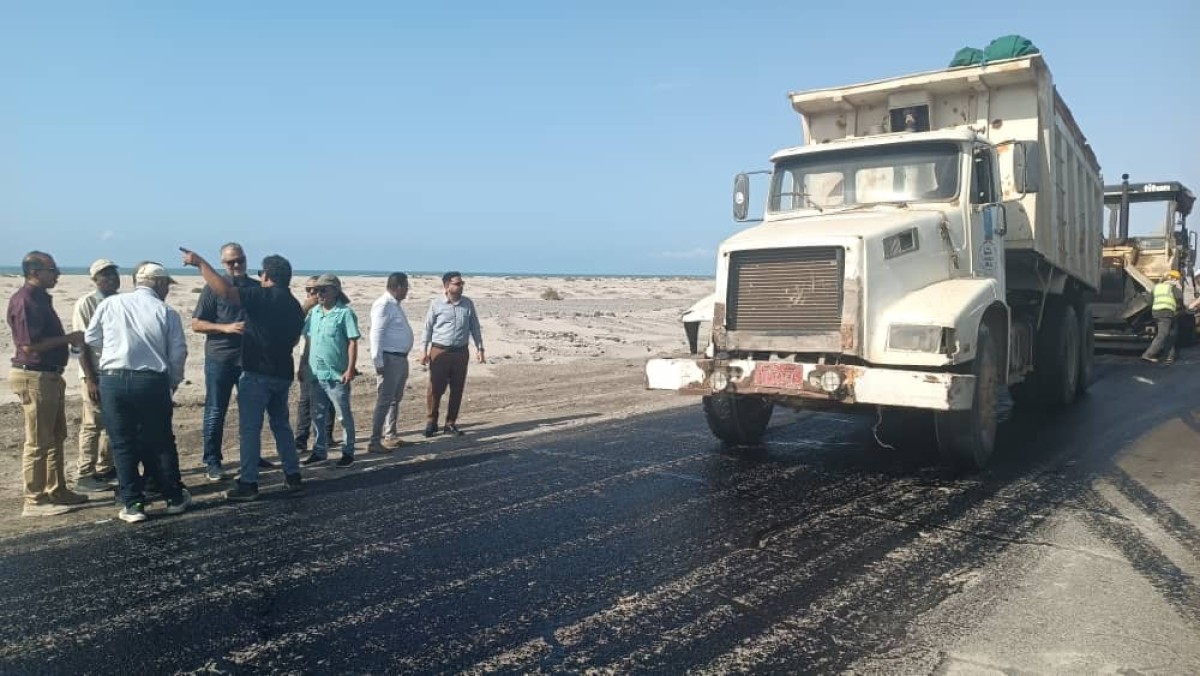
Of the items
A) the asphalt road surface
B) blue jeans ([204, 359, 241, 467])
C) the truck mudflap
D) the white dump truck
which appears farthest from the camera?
blue jeans ([204, 359, 241, 467])

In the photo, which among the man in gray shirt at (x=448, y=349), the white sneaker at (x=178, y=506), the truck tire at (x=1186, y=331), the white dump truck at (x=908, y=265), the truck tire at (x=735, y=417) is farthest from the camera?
the truck tire at (x=1186, y=331)

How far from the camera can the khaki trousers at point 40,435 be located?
19.4 feet

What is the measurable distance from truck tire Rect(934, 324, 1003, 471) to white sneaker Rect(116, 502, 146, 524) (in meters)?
6.06

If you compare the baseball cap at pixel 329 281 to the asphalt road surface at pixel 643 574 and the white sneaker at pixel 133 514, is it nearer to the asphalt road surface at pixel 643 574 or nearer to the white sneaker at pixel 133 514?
the asphalt road surface at pixel 643 574

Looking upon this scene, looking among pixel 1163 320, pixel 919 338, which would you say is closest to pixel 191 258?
pixel 919 338

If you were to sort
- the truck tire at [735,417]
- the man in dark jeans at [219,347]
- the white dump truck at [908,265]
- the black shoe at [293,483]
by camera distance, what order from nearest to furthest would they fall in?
the white dump truck at [908,265]
the black shoe at [293,483]
the man in dark jeans at [219,347]
the truck tire at [735,417]

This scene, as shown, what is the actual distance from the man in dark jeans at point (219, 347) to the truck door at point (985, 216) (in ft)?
21.0

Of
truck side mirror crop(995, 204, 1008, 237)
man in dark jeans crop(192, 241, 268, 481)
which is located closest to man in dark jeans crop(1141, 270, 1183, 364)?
truck side mirror crop(995, 204, 1008, 237)

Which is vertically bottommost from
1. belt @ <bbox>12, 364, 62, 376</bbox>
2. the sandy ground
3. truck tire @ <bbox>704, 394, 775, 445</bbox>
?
the sandy ground

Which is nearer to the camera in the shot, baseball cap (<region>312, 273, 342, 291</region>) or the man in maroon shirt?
the man in maroon shirt

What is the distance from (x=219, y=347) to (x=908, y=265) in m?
5.81

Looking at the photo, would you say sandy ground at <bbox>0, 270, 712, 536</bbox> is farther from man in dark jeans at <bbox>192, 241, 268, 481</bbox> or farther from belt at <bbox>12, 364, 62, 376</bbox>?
belt at <bbox>12, 364, 62, 376</bbox>

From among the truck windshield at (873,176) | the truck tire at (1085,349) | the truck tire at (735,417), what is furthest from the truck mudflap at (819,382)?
the truck tire at (1085,349)

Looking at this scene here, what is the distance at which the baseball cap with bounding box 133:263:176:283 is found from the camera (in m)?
5.92
